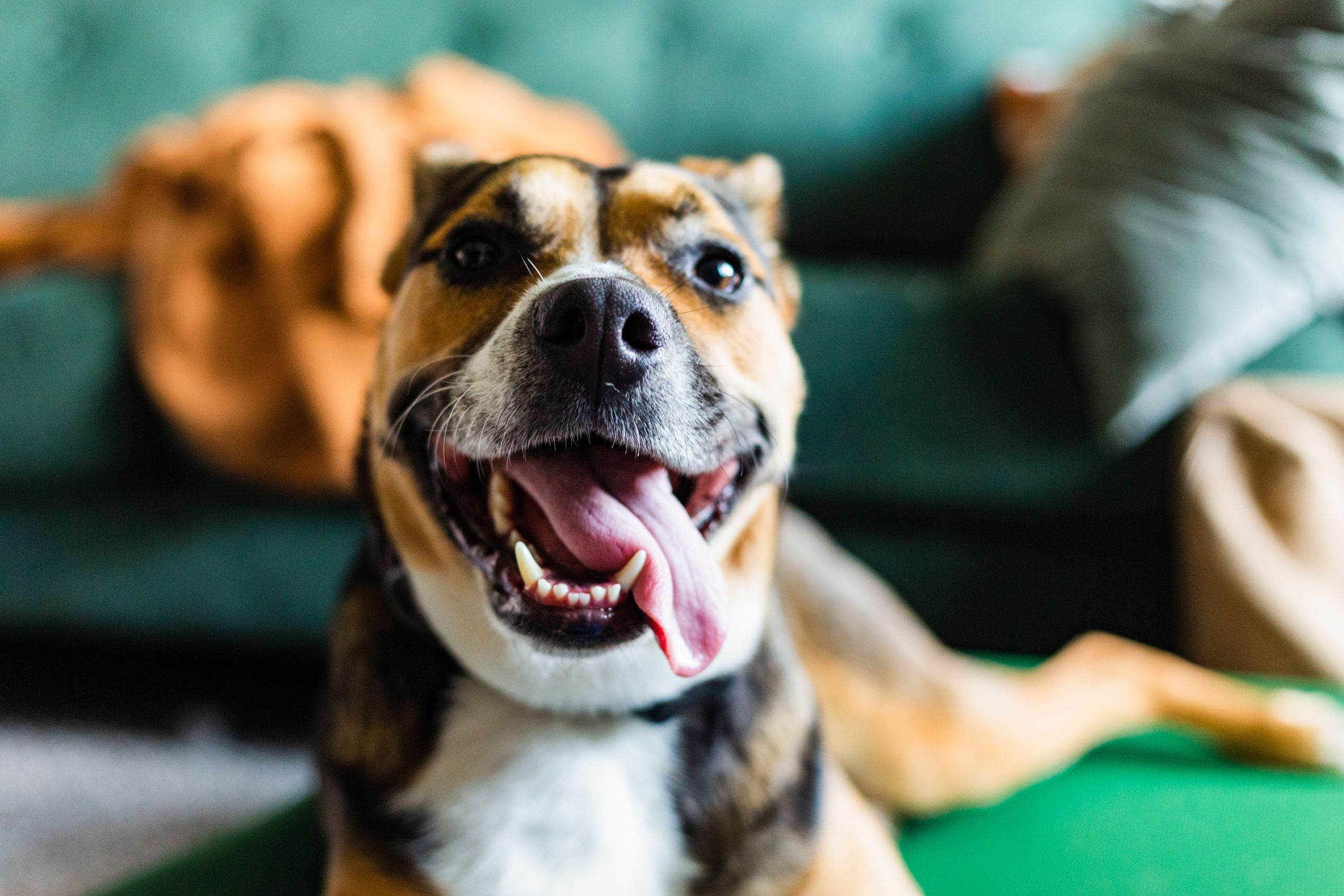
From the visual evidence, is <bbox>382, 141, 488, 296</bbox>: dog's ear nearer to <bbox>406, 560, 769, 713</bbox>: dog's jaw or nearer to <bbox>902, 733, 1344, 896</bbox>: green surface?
<bbox>406, 560, 769, 713</bbox>: dog's jaw

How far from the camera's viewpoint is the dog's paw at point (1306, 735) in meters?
1.28

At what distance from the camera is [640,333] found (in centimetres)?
78

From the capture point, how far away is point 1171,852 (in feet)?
3.60

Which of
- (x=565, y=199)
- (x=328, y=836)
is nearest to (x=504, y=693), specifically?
(x=328, y=836)

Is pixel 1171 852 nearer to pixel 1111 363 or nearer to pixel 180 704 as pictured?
pixel 1111 363

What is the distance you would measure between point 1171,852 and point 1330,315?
3.89 feet

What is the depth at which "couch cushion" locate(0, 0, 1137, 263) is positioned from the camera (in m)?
2.63

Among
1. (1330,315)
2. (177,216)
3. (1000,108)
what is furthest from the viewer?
(1000,108)

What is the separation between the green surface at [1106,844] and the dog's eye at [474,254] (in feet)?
2.41

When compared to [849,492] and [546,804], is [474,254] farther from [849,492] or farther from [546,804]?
[849,492]

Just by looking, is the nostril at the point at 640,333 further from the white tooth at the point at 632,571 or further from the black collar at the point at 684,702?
the black collar at the point at 684,702

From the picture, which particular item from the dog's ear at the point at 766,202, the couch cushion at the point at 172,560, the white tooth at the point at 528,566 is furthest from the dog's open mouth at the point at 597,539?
the couch cushion at the point at 172,560

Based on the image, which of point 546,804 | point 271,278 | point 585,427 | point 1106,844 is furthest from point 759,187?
point 271,278

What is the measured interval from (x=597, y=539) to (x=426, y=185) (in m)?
0.56
